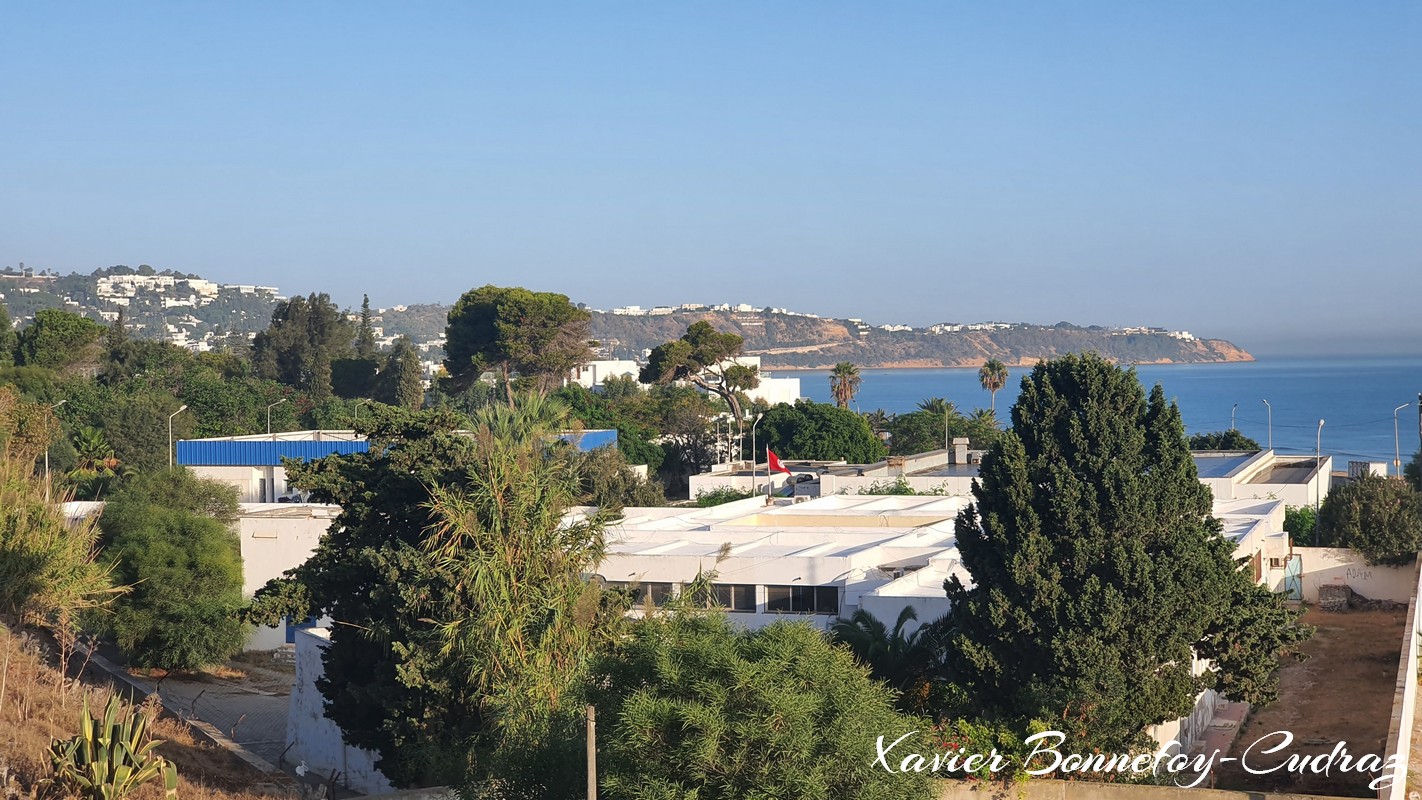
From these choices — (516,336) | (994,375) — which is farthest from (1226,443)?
(516,336)

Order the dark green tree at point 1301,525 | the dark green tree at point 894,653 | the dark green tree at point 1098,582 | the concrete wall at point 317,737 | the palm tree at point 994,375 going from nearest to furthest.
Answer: the dark green tree at point 1098,582
the dark green tree at point 894,653
the concrete wall at point 317,737
the dark green tree at point 1301,525
the palm tree at point 994,375

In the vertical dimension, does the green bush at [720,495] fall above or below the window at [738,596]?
below

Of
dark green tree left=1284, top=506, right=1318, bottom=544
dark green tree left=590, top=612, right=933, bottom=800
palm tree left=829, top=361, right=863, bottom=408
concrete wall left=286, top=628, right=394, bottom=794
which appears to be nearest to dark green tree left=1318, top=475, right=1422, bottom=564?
dark green tree left=1284, top=506, right=1318, bottom=544

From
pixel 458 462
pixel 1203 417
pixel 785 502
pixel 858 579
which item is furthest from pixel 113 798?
pixel 1203 417

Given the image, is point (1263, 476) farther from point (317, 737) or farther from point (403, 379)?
point (403, 379)

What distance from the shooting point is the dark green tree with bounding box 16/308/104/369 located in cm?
7900

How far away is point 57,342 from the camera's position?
3130 inches

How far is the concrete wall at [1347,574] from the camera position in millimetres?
38094

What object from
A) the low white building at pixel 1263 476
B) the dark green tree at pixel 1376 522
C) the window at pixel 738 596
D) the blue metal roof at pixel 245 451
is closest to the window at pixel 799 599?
the window at pixel 738 596

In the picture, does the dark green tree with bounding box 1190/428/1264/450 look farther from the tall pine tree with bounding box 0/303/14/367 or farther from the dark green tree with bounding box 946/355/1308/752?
the tall pine tree with bounding box 0/303/14/367

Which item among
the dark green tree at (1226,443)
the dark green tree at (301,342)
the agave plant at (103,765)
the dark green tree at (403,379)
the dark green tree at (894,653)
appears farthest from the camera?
the dark green tree at (301,342)

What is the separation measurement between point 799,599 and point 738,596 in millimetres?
1218

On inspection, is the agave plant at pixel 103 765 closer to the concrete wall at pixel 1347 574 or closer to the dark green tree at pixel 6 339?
the concrete wall at pixel 1347 574

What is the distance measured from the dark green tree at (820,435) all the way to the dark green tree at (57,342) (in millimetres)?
41965
